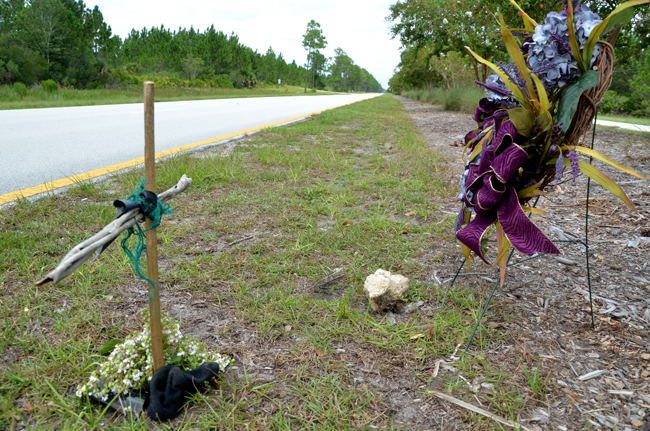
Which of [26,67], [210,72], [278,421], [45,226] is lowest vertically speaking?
[278,421]

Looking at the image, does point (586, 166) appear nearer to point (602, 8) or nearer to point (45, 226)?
point (45, 226)

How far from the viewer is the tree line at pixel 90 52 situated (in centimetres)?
1815

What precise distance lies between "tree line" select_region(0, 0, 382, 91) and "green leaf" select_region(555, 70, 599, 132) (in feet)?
63.7

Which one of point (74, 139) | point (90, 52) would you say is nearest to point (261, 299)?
point (74, 139)

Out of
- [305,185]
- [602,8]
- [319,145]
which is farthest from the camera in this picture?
[602,8]

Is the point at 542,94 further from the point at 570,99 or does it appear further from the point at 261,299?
the point at 261,299

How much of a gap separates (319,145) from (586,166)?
15.5 feet

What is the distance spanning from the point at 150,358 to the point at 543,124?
1.66 metres

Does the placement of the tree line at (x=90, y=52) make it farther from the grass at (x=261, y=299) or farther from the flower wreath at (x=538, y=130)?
the flower wreath at (x=538, y=130)

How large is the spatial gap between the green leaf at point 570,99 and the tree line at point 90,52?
63.7 feet

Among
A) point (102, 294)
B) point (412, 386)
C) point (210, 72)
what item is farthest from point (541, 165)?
point (210, 72)

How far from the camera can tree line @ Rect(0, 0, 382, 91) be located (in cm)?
1815

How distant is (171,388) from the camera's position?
4.20ft

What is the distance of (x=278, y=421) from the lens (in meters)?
1.26
